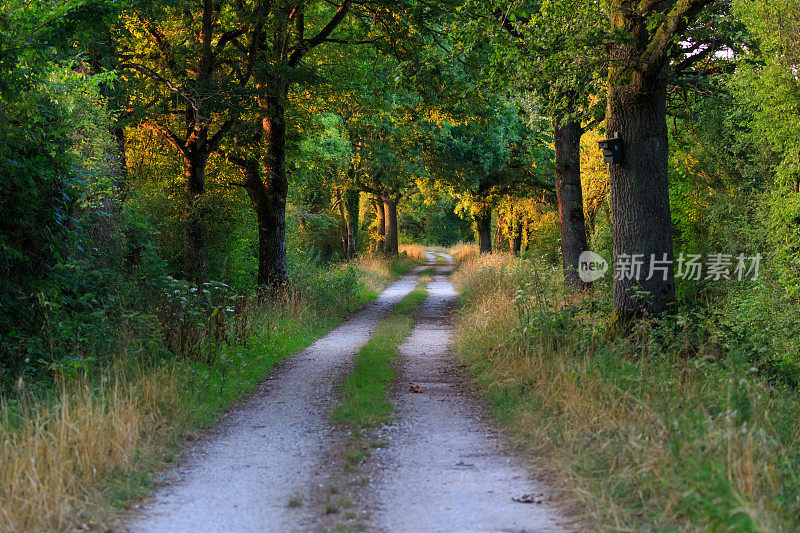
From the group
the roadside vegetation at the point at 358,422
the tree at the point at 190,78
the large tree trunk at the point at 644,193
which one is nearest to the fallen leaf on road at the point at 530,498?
the roadside vegetation at the point at 358,422

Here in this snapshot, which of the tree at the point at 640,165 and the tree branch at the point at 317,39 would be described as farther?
the tree branch at the point at 317,39

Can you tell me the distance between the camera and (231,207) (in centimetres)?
1908

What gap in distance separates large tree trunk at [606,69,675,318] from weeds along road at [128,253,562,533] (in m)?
2.98

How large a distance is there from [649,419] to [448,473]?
1.83m

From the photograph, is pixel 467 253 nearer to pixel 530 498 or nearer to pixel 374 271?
pixel 374 271

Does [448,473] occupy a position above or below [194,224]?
below

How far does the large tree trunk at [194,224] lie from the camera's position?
16688 mm

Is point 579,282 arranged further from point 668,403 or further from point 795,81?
point 668,403

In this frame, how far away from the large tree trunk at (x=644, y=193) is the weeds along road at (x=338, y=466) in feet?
9.79

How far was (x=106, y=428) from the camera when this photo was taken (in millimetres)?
5844

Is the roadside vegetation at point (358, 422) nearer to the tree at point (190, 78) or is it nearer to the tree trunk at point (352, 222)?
the tree at point (190, 78)

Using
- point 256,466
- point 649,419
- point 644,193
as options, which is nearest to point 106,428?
point 256,466

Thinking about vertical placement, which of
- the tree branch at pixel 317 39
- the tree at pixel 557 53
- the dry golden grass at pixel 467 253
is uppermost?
the tree branch at pixel 317 39

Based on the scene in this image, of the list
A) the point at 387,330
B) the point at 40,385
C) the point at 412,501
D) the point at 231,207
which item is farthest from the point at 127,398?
the point at 231,207
